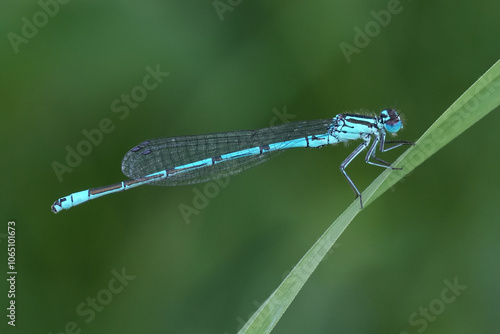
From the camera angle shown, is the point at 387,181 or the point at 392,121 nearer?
the point at 387,181

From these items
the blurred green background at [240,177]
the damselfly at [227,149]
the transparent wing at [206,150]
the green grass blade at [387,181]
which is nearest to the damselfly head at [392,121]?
the damselfly at [227,149]

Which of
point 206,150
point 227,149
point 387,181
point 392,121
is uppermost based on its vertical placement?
point 206,150

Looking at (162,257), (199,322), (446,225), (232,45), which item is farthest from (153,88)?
(446,225)

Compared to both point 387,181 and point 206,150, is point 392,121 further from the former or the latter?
point 206,150

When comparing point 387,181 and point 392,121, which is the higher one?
point 392,121

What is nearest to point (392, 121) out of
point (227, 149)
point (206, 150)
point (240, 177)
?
point (240, 177)

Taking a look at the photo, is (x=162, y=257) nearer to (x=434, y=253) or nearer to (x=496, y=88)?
(x=434, y=253)

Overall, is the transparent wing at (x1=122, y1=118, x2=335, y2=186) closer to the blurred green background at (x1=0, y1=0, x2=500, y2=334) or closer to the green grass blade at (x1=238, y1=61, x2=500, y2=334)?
the blurred green background at (x1=0, y1=0, x2=500, y2=334)
